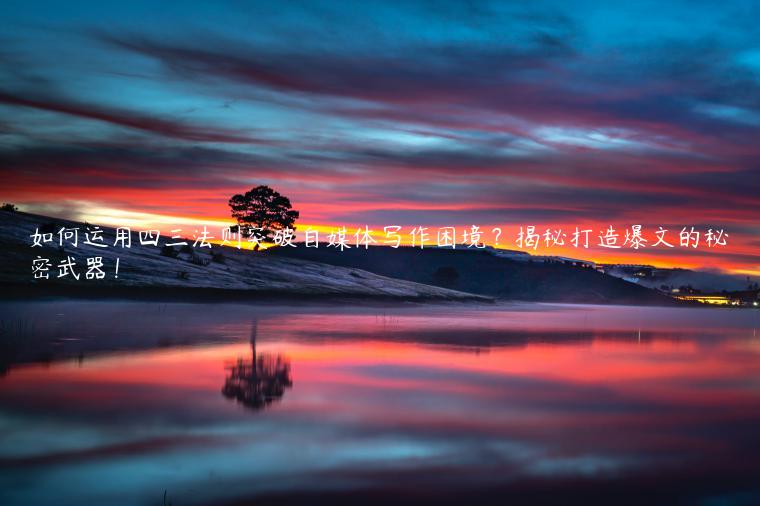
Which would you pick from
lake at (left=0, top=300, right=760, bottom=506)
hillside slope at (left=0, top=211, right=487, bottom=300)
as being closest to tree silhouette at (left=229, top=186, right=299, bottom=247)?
hillside slope at (left=0, top=211, right=487, bottom=300)

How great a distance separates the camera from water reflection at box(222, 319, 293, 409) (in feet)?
55.8

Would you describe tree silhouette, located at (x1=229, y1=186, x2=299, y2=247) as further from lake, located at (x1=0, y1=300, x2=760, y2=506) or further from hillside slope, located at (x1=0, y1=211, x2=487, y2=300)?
lake, located at (x1=0, y1=300, x2=760, y2=506)

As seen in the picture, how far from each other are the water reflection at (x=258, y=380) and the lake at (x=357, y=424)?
8 centimetres

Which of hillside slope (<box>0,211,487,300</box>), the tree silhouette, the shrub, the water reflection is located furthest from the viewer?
the tree silhouette

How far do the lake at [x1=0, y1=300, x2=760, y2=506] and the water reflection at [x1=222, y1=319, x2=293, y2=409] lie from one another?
81 millimetres

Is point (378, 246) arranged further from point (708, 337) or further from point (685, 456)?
point (685, 456)

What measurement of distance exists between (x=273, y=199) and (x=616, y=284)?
87914 mm

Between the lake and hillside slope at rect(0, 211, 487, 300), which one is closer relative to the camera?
the lake

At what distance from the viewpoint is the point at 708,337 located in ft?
152

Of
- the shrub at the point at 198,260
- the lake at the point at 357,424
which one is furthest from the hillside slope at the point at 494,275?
the lake at the point at 357,424

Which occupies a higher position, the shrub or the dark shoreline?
the shrub

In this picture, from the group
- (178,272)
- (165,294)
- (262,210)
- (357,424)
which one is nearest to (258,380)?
(357,424)

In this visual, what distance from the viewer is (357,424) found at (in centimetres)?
1462

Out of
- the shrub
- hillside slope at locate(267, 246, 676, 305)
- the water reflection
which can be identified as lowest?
hillside slope at locate(267, 246, 676, 305)
